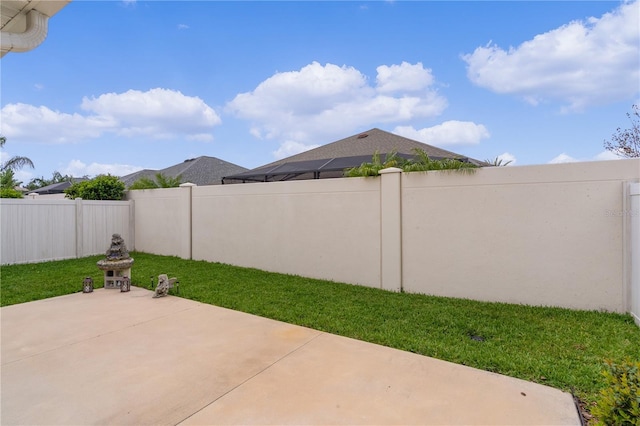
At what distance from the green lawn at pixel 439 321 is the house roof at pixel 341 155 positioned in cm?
295

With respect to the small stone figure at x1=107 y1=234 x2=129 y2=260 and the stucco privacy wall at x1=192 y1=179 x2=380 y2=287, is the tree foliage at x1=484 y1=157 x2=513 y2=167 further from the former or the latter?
the small stone figure at x1=107 y1=234 x2=129 y2=260

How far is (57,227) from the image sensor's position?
9539mm

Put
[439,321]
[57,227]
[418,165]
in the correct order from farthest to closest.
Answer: [57,227] → [418,165] → [439,321]

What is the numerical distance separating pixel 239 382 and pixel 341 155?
281 inches

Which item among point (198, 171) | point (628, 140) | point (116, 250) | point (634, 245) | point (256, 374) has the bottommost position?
point (256, 374)

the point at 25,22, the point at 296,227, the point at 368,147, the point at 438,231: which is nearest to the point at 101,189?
the point at 25,22

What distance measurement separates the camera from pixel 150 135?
15633 mm

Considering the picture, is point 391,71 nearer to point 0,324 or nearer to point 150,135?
point 0,324

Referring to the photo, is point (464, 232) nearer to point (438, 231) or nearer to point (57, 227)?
point (438, 231)

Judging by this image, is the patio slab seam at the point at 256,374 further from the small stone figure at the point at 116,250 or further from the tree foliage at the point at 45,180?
the tree foliage at the point at 45,180

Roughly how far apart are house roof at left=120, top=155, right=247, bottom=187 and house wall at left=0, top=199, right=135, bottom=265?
3853mm

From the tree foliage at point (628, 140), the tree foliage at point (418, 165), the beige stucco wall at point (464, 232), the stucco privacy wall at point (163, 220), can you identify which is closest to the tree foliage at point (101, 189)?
the stucco privacy wall at point (163, 220)

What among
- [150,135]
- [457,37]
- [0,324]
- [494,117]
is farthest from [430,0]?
[150,135]

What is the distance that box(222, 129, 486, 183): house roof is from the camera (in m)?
8.20
